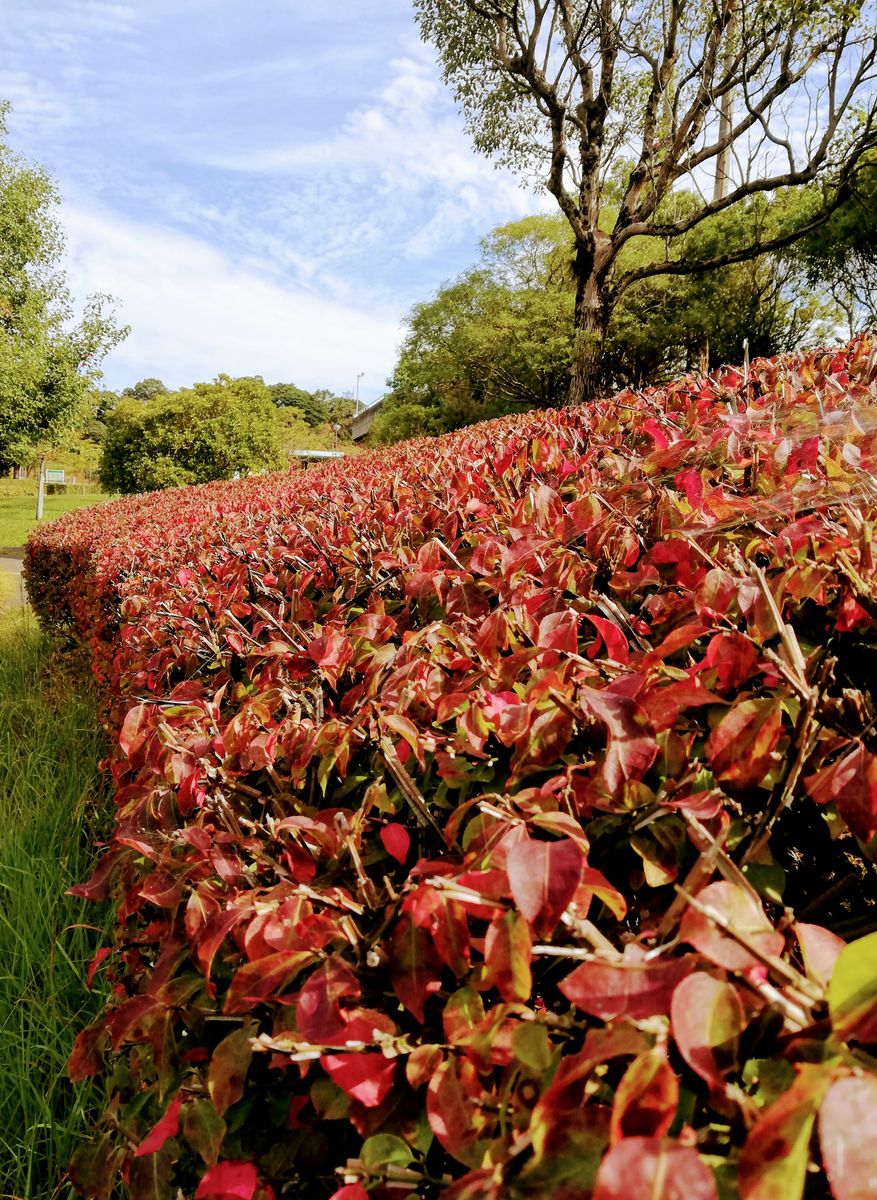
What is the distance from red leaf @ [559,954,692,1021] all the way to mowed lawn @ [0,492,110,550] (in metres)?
18.4

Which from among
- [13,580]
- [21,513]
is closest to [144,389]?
[21,513]

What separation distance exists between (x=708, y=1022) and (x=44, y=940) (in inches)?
114

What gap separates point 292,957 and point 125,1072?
2.02 ft

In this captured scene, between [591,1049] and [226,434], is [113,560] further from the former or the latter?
[226,434]

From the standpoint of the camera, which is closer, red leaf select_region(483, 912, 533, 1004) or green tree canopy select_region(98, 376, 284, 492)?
red leaf select_region(483, 912, 533, 1004)

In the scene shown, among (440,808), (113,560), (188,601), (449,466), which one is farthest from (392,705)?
(113,560)

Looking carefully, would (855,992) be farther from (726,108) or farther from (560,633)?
(726,108)

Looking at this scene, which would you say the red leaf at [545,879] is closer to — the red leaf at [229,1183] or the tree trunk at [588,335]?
Answer: the red leaf at [229,1183]

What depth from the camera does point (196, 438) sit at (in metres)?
19.5

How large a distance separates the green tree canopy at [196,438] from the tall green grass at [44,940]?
15.9 metres

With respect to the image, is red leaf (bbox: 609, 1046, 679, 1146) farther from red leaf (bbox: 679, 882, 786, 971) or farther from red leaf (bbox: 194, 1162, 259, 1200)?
red leaf (bbox: 194, 1162, 259, 1200)

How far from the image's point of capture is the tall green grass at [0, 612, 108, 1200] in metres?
1.91

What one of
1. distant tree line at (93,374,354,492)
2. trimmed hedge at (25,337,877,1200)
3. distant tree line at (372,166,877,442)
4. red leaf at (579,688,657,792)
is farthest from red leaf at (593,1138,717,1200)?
distant tree line at (93,374,354,492)

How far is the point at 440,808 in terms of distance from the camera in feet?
3.44
